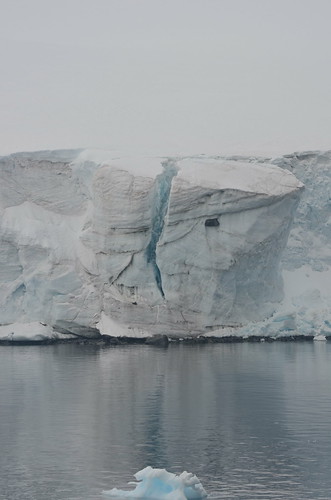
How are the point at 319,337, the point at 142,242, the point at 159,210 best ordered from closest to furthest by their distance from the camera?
the point at 142,242, the point at 159,210, the point at 319,337

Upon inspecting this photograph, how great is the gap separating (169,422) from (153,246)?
11955 mm

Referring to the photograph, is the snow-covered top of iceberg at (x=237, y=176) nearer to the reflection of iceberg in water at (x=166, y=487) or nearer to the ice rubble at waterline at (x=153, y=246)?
the ice rubble at waterline at (x=153, y=246)

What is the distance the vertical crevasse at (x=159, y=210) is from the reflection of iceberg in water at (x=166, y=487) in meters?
15.8

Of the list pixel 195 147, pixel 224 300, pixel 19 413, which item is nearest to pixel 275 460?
pixel 19 413

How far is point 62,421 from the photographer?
53.9ft

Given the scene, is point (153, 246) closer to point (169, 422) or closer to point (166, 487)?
point (169, 422)

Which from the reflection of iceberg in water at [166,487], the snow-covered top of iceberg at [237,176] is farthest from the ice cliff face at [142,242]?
the reflection of iceberg in water at [166,487]

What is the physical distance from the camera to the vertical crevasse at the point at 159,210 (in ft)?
90.1

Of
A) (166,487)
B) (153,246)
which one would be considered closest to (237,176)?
(153,246)

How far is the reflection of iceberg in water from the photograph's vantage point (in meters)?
11.6

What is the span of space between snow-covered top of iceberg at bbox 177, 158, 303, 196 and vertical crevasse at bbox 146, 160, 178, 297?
0.39 metres

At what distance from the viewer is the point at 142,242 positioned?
2753cm

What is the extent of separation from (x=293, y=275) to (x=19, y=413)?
1384cm

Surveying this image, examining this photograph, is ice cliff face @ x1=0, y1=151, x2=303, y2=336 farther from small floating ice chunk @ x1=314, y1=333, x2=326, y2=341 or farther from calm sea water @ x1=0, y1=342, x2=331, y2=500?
calm sea water @ x1=0, y1=342, x2=331, y2=500
